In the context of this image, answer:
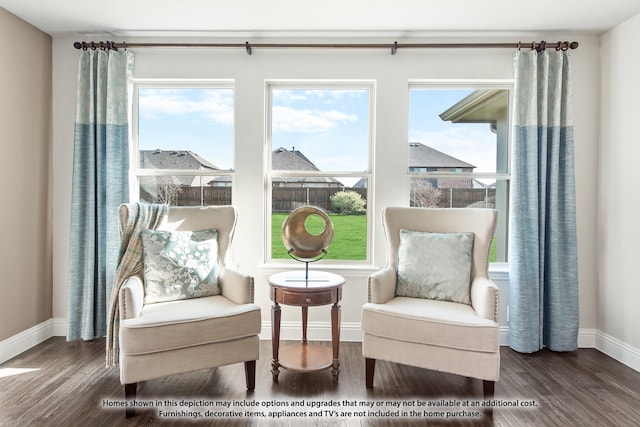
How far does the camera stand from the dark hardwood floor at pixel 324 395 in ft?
6.78

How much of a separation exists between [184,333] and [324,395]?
86 centimetres

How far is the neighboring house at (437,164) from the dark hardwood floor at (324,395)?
1411 mm

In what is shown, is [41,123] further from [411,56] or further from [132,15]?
[411,56]

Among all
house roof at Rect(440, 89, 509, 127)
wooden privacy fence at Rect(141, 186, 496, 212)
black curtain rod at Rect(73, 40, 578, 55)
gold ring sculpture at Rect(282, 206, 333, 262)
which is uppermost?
black curtain rod at Rect(73, 40, 578, 55)

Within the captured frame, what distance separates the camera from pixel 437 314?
7.48 ft

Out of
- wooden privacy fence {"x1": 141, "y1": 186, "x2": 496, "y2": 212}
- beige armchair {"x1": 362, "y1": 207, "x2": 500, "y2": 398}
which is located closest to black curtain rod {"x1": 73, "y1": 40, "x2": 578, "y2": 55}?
wooden privacy fence {"x1": 141, "y1": 186, "x2": 496, "y2": 212}

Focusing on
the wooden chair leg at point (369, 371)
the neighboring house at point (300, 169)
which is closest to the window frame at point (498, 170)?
the neighboring house at point (300, 169)

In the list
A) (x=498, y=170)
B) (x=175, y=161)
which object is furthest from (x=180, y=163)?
(x=498, y=170)

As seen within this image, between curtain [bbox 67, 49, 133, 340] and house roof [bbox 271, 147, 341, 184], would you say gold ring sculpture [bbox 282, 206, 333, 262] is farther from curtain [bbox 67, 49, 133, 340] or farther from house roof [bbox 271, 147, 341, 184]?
curtain [bbox 67, 49, 133, 340]

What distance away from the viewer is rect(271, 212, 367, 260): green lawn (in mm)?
3350

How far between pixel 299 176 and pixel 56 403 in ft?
7.12

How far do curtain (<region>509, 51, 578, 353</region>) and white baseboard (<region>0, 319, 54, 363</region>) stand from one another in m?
3.62

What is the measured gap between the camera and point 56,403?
2.20 m

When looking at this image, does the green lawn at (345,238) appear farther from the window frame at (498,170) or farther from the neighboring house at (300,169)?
the neighboring house at (300,169)
